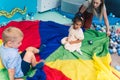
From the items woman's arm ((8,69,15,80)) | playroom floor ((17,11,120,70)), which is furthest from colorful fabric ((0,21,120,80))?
playroom floor ((17,11,120,70))

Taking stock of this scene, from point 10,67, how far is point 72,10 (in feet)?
5.39

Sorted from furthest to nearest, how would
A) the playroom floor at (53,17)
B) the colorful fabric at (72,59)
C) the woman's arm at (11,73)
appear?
the playroom floor at (53,17) → the colorful fabric at (72,59) → the woman's arm at (11,73)

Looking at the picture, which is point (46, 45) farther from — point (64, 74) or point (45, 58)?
point (64, 74)

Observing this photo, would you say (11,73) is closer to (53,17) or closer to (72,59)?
(72,59)

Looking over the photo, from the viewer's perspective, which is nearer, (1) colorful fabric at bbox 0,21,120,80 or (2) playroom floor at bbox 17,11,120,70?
(1) colorful fabric at bbox 0,21,120,80

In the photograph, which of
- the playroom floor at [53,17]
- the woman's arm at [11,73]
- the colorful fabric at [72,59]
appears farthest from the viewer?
the playroom floor at [53,17]

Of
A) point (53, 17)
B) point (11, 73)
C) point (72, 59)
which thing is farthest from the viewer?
point (53, 17)

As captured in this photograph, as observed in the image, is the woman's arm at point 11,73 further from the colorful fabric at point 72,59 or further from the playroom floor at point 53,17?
the playroom floor at point 53,17

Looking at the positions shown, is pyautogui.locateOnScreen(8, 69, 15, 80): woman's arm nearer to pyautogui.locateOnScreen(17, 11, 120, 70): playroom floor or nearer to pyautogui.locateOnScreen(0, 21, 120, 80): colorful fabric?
pyautogui.locateOnScreen(0, 21, 120, 80): colorful fabric

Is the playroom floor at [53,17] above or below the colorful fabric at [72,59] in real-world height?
above

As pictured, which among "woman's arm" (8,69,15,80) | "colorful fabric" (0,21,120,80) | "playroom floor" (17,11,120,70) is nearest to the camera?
"woman's arm" (8,69,15,80)

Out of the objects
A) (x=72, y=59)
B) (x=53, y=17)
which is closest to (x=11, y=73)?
(x=72, y=59)

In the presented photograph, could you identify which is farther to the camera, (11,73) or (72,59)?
(72,59)

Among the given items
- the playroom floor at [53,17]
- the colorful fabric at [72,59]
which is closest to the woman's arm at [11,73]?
the colorful fabric at [72,59]
